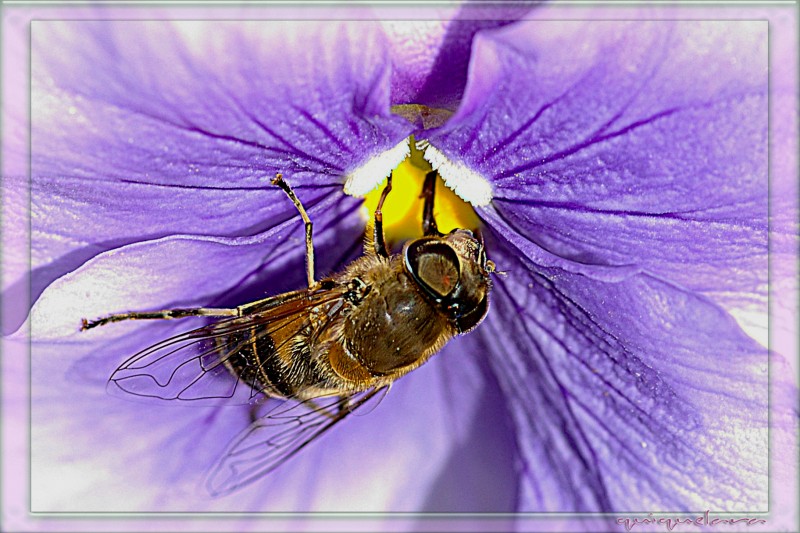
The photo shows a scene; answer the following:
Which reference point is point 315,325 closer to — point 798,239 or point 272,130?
point 272,130

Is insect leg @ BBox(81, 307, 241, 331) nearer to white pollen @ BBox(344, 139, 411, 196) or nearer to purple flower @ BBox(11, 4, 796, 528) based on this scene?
purple flower @ BBox(11, 4, 796, 528)

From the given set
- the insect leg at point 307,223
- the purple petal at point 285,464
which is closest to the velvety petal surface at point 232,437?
the purple petal at point 285,464

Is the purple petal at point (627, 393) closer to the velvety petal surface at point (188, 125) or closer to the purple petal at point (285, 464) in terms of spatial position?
the purple petal at point (285, 464)

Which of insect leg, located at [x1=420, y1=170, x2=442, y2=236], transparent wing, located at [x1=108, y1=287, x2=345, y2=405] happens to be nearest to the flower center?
insect leg, located at [x1=420, y1=170, x2=442, y2=236]

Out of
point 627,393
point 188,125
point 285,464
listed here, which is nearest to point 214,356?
point 285,464

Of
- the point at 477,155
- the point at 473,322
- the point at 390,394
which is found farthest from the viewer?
the point at 390,394

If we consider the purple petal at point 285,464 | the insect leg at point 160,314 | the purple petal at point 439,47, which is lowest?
the purple petal at point 285,464

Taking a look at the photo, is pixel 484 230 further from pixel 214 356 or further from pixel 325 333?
pixel 214 356

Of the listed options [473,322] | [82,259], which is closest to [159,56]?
[82,259]
